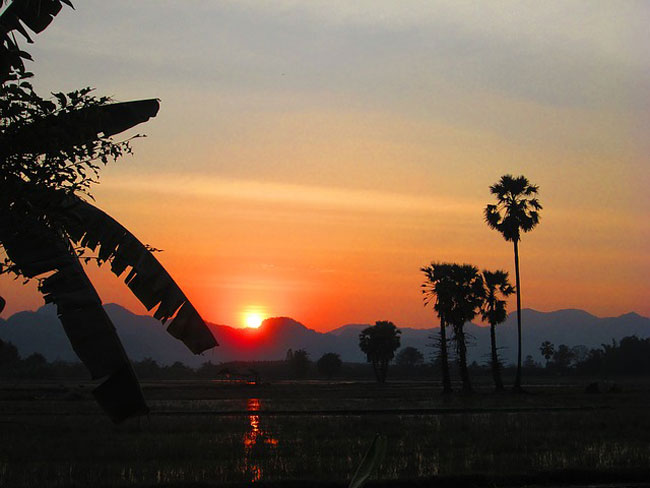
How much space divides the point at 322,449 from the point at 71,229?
12767mm

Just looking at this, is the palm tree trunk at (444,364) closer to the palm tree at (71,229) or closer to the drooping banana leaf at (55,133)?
the palm tree at (71,229)

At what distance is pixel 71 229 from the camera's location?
449 inches

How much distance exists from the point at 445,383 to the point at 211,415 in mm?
32792

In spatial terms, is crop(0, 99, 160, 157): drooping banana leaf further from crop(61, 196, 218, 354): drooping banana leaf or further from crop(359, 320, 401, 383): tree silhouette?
crop(359, 320, 401, 383): tree silhouette

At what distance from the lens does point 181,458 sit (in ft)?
67.8

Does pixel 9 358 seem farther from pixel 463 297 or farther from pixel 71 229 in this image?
pixel 71 229

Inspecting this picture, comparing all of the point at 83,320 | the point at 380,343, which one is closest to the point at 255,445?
the point at 83,320

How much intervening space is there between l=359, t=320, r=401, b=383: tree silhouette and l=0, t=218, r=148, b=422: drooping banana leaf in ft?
344

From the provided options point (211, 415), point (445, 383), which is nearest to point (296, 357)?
point (445, 383)

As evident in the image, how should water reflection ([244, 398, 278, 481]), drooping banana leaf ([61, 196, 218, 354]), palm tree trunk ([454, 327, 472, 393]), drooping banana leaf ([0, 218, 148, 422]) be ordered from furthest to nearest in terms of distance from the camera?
1. palm tree trunk ([454, 327, 472, 393])
2. water reflection ([244, 398, 278, 481])
3. drooping banana leaf ([61, 196, 218, 354])
4. drooping banana leaf ([0, 218, 148, 422])

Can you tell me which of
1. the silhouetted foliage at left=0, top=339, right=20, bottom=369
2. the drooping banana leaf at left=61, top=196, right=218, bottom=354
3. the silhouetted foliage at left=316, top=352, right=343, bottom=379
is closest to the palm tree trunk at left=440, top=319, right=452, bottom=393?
the drooping banana leaf at left=61, top=196, right=218, bottom=354

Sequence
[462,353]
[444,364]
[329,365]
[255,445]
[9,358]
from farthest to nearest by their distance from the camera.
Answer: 1. [329,365]
2. [9,358]
3. [444,364]
4. [462,353]
5. [255,445]

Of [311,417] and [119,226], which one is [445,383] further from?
[119,226]

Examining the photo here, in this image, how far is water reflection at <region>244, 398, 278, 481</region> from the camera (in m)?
18.2
